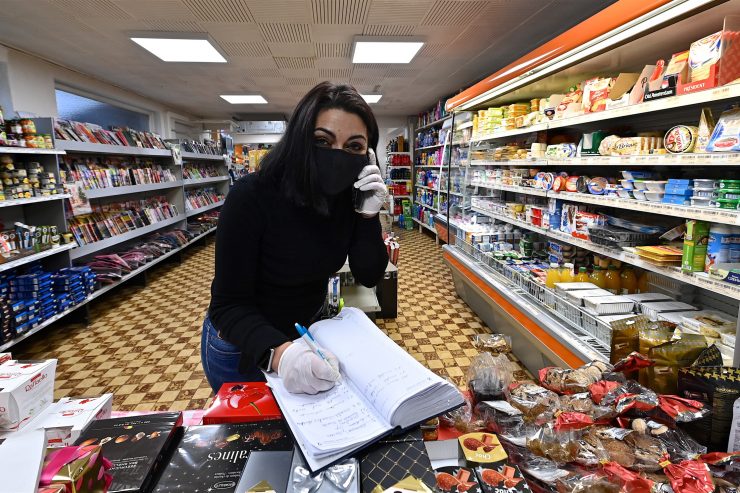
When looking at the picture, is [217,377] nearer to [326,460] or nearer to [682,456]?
[326,460]

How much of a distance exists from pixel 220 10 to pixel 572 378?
442 centimetres

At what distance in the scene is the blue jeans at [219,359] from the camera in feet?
4.73

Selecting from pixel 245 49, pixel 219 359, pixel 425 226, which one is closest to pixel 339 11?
pixel 245 49

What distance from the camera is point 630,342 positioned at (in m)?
1.29

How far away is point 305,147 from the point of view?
1244 mm

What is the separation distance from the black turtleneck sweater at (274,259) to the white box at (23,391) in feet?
1.84

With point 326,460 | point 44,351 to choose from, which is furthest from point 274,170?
point 44,351

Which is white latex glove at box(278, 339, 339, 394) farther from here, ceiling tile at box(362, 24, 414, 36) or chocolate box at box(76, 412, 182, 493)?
ceiling tile at box(362, 24, 414, 36)

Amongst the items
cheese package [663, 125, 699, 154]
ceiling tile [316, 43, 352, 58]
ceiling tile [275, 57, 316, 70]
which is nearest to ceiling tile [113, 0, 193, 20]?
ceiling tile [316, 43, 352, 58]

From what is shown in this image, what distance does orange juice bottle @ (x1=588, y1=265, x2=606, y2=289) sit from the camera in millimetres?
2783

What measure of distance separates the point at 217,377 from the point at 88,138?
4940 millimetres

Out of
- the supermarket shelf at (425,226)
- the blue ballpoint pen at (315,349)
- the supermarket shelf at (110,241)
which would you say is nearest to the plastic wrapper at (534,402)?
the blue ballpoint pen at (315,349)

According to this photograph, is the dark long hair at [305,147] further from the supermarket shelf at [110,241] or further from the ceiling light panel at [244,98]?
the ceiling light panel at [244,98]

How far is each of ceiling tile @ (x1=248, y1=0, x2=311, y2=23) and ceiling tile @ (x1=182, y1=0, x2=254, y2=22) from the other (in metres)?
0.09
